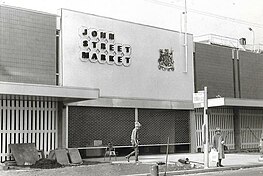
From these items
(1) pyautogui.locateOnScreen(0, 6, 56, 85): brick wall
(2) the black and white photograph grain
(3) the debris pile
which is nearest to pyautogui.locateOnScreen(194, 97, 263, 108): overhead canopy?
(2) the black and white photograph grain

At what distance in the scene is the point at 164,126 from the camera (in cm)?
2842

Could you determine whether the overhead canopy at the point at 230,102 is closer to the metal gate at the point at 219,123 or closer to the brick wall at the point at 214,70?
the metal gate at the point at 219,123

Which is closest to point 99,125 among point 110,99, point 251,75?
point 110,99

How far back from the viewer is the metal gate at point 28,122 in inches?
857

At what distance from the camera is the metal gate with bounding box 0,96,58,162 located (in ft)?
71.4

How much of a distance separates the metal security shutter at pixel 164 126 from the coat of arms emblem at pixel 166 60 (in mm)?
2710

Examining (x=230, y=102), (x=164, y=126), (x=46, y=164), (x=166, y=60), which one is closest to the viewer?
(x=46, y=164)

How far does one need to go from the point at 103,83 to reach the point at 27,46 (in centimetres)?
484

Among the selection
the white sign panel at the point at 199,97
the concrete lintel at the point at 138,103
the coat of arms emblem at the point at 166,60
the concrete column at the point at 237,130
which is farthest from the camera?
the concrete column at the point at 237,130

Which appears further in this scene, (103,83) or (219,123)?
(219,123)

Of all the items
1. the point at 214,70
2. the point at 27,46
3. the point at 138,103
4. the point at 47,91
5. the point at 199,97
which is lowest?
the point at 138,103

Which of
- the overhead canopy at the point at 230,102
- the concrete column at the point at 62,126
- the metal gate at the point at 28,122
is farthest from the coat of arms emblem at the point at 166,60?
the metal gate at the point at 28,122

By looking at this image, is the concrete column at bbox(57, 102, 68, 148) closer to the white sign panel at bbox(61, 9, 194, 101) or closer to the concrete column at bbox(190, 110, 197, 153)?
the white sign panel at bbox(61, 9, 194, 101)

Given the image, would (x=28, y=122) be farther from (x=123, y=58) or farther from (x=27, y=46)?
(x=123, y=58)
